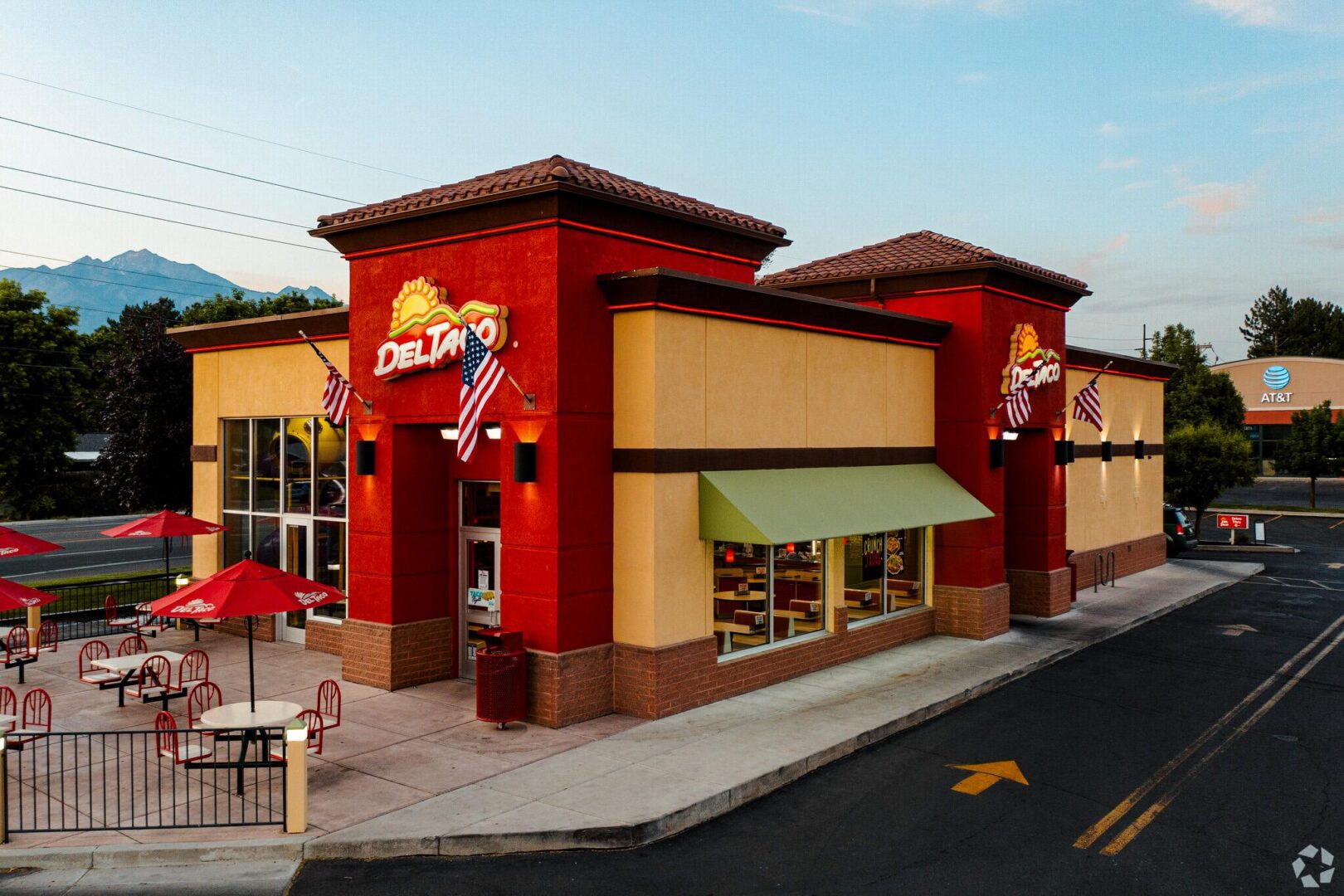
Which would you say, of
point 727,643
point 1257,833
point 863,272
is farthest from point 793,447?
point 1257,833

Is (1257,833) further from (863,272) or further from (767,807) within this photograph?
(863,272)

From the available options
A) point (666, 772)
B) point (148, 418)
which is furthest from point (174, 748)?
point (148, 418)

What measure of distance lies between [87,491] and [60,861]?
53.5 metres

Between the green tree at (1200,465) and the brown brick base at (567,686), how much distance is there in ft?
100.0

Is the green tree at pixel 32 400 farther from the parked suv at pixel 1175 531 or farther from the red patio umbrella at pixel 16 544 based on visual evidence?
the parked suv at pixel 1175 531

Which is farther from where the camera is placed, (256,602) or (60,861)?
(256,602)

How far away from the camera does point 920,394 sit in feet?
61.6

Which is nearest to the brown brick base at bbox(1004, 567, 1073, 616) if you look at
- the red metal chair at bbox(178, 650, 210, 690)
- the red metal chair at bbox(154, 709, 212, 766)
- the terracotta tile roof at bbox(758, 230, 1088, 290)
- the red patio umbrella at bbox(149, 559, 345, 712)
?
the terracotta tile roof at bbox(758, 230, 1088, 290)

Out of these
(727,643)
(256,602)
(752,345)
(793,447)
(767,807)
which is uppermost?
(752,345)

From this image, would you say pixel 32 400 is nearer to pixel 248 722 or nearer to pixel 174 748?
pixel 248 722

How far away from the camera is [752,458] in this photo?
14617 mm

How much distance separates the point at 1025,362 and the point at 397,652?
45.5 ft

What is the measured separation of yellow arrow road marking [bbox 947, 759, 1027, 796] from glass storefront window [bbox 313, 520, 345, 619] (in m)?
11.5

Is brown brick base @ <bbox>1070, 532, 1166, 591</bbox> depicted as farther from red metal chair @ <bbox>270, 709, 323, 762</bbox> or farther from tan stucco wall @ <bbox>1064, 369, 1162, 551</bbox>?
red metal chair @ <bbox>270, 709, 323, 762</bbox>
